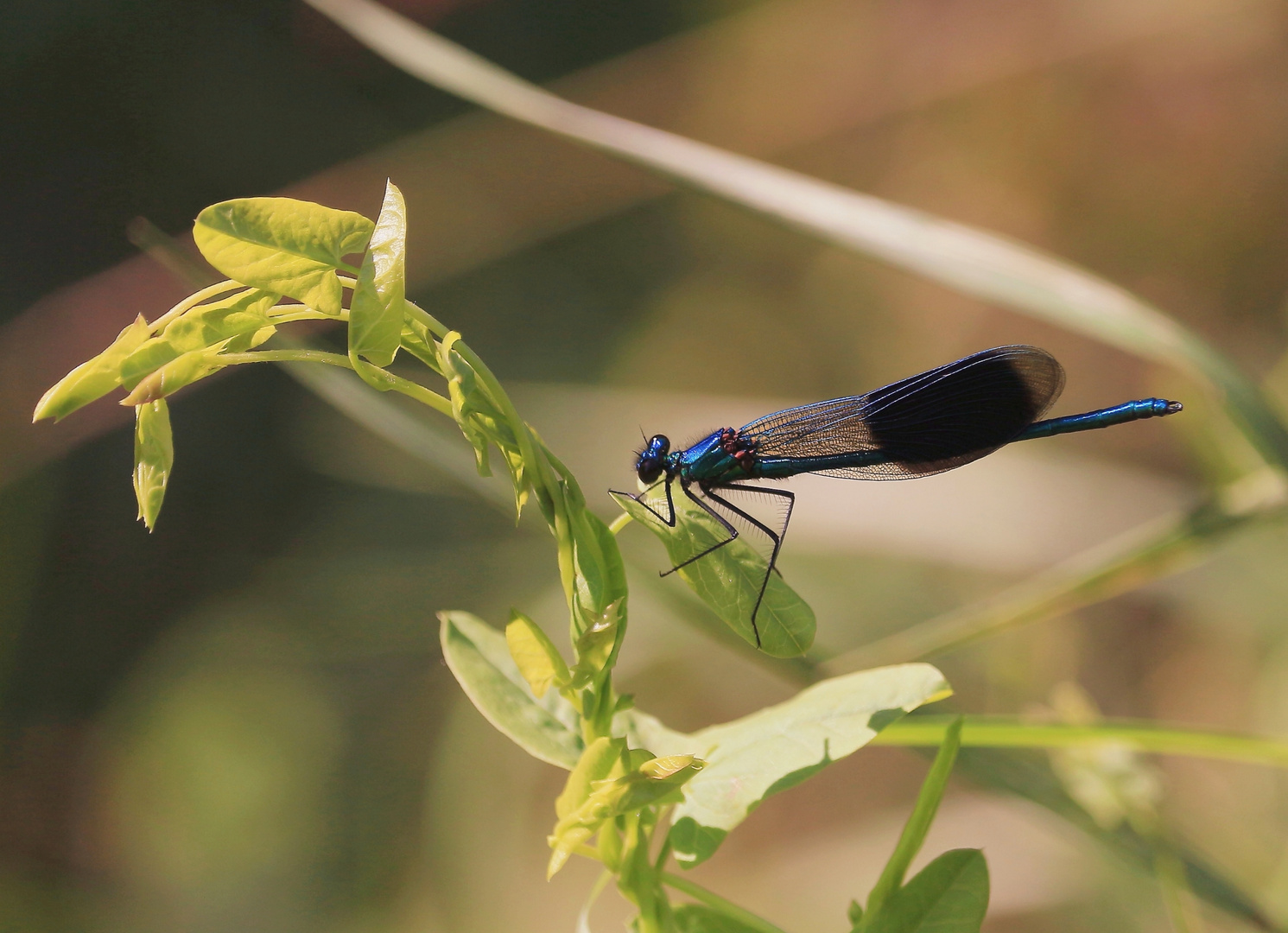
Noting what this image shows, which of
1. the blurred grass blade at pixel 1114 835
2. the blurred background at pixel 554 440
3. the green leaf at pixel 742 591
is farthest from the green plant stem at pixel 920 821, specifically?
the blurred background at pixel 554 440

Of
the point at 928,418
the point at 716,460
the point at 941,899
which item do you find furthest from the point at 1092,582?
the point at 941,899

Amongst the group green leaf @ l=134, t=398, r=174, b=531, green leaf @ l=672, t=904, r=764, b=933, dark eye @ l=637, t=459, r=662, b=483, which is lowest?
green leaf @ l=672, t=904, r=764, b=933

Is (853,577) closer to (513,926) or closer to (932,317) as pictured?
(932,317)

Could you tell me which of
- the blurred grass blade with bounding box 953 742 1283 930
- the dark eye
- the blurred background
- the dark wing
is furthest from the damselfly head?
the blurred background

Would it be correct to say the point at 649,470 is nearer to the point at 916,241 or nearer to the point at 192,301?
the point at 916,241

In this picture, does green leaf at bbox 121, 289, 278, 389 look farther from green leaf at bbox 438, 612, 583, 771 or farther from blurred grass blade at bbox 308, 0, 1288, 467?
blurred grass blade at bbox 308, 0, 1288, 467
